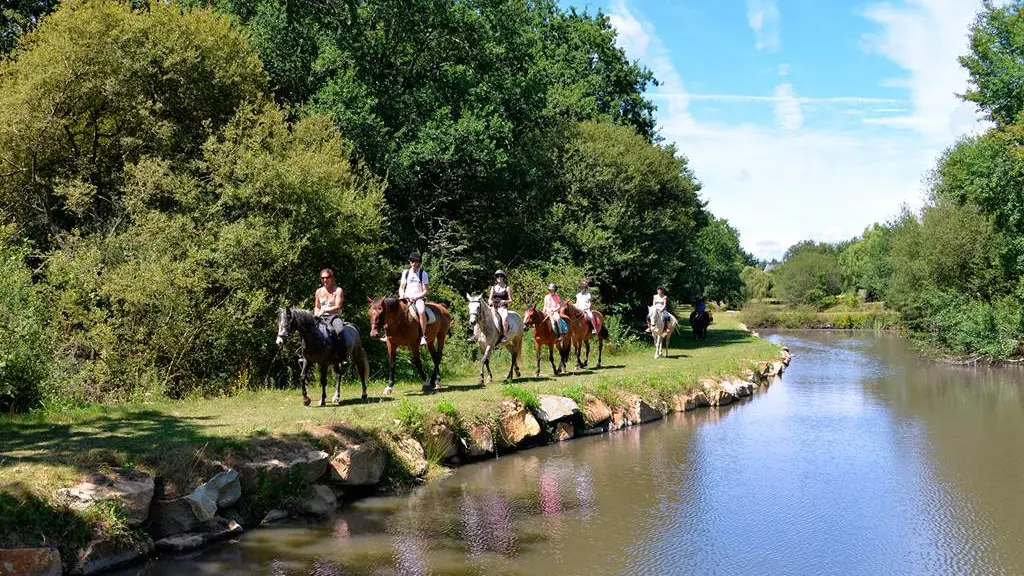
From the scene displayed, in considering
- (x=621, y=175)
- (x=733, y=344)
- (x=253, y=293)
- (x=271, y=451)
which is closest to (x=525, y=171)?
(x=621, y=175)

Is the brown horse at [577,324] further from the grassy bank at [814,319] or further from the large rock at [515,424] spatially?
the grassy bank at [814,319]

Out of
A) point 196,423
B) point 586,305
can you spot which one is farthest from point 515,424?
point 586,305

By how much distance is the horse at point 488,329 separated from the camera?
16.2 m

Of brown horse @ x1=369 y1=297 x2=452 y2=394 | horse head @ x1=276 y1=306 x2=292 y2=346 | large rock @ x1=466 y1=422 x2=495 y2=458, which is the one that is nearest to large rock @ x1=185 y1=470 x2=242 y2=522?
horse head @ x1=276 y1=306 x2=292 y2=346

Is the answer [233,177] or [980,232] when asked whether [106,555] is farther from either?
[980,232]

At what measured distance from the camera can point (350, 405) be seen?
1291 centimetres

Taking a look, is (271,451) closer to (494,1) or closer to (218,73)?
(218,73)

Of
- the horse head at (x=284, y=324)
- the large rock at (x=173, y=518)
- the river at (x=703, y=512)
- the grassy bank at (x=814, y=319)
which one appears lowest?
the river at (x=703, y=512)

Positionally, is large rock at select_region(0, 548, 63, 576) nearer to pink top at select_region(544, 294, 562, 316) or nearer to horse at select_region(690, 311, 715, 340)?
pink top at select_region(544, 294, 562, 316)

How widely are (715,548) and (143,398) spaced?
33.6 ft

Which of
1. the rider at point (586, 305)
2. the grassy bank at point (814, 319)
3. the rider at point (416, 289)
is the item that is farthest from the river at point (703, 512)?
the grassy bank at point (814, 319)

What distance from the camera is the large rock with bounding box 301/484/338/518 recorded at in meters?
9.55

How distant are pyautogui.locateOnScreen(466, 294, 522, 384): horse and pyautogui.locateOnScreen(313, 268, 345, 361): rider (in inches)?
135

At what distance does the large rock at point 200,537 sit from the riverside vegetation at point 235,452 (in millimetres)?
14
